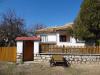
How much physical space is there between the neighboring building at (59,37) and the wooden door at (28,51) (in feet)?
33.6

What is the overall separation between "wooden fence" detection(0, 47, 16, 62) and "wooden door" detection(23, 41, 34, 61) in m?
1.06

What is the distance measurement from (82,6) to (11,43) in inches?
650

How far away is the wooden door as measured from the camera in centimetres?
2545

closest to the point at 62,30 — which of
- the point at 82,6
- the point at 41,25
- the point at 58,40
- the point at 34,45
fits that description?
the point at 58,40

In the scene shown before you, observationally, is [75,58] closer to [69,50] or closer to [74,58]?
[74,58]

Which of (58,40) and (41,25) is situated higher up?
(41,25)

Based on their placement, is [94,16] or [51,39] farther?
[51,39]

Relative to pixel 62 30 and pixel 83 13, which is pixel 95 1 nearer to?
pixel 83 13

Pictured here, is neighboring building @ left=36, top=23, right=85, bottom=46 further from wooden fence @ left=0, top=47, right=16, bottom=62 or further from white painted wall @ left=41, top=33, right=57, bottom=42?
wooden fence @ left=0, top=47, right=16, bottom=62

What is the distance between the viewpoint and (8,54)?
25328 millimetres

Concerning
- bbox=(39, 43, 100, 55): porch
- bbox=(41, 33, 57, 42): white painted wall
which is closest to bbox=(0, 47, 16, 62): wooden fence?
bbox=(39, 43, 100, 55): porch

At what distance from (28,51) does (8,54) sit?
6.35ft

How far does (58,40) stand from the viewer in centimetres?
3647

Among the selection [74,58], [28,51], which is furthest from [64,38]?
[74,58]
